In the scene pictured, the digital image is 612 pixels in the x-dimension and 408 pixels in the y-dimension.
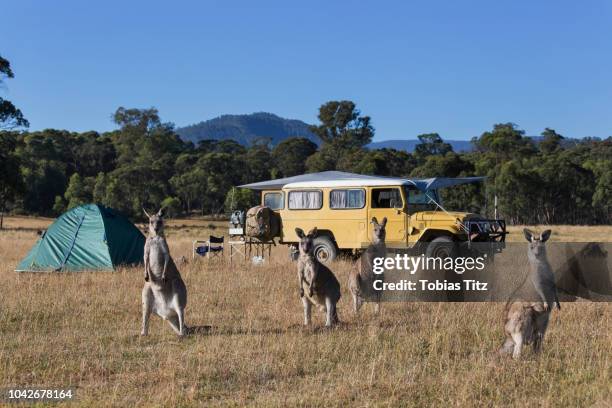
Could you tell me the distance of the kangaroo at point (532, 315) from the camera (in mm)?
6715

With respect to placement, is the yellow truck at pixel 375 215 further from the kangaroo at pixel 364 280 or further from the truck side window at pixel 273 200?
the kangaroo at pixel 364 280

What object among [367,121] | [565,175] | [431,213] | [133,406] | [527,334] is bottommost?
[133,406]

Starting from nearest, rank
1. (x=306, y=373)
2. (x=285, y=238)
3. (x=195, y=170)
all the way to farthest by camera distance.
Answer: (x=306, y=373), (x=285, y=238), (x=195, y=170)

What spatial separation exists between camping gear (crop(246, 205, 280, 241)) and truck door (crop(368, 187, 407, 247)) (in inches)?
110

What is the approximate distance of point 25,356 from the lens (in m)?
7.18

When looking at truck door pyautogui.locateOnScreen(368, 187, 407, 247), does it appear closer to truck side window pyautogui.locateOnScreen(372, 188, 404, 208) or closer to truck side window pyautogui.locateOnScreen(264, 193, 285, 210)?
truck side window pyautogui.locateOnScreen(372, 188, 404, 208)

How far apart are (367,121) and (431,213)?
2862 inches

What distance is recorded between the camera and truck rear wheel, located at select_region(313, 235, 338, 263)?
17.4 meters

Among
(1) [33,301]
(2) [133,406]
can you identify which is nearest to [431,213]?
(1) [33,301]

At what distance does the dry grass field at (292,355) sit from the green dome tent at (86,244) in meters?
4.18

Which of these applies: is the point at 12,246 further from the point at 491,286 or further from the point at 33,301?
the point at 491,286

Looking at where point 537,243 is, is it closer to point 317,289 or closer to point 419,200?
point 317,289

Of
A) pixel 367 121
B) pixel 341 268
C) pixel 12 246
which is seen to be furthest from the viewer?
pixel 367 121

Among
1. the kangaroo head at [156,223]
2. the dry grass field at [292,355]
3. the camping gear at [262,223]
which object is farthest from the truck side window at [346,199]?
the kangaroo head at [156,223]
